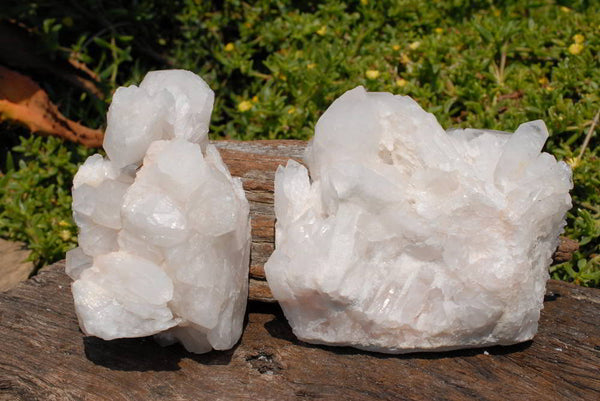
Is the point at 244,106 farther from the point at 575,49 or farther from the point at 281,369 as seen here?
the point at 281,369

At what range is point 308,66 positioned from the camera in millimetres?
3865

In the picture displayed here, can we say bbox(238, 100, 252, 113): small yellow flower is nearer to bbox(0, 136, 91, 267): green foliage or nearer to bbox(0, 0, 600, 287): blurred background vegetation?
A: bbox(0, 0, 600, 287): blurred background vegetation

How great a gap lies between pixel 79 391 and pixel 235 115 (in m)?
2.33

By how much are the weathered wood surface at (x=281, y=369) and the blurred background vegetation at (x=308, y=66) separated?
0.84 metres

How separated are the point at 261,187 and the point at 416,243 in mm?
703

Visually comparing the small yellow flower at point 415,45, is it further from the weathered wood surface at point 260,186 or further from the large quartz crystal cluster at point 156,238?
the large quartz crystal cluster at point 156,238

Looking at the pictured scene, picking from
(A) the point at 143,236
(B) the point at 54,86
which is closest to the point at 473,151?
(A) the point at 143,236

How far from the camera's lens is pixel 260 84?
418 cm

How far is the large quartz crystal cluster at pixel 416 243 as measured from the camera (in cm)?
206

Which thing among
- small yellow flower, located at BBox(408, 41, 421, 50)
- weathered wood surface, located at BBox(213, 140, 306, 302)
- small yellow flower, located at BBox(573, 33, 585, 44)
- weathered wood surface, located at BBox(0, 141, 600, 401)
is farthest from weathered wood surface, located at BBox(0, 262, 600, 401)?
small yellow flower, located at BBox(408, 41, 421, 50)

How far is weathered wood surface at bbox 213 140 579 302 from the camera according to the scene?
2.44 metres

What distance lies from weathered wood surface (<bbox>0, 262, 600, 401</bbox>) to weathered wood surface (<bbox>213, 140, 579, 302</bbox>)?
7.4 inches

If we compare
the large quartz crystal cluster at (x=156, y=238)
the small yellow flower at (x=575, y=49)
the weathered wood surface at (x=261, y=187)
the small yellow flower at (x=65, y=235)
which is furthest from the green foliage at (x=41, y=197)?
→ the small yellow flower at (x=575, y=49)

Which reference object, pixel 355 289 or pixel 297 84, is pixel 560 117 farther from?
pixel 355 289
